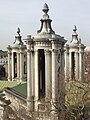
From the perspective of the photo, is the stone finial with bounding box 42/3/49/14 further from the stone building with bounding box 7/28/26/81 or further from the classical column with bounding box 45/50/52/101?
the stone building with bounding box 7/28/26/81

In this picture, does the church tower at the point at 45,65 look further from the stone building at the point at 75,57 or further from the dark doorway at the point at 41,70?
the stone building at the point at 75,57

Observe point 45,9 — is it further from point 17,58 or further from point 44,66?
point 17,58

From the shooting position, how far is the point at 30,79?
23859mm

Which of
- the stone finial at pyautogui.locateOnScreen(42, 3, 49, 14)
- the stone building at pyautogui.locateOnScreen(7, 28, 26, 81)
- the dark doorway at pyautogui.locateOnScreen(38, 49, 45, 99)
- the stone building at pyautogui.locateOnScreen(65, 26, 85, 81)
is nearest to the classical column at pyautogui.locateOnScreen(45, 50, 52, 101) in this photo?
the dark doorway at pyautogui.locateOnScreen(38, 49, 45, 99)

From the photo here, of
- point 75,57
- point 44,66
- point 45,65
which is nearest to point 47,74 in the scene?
point 45,65

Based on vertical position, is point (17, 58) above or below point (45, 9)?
below

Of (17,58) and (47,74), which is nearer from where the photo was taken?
(47,74)

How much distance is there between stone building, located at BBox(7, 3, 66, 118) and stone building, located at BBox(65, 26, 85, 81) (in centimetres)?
1118

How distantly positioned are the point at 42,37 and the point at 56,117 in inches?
218

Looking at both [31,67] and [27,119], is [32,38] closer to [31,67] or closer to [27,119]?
A: [31,67]

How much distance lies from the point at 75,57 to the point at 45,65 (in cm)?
1382

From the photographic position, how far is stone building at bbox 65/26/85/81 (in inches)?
1419

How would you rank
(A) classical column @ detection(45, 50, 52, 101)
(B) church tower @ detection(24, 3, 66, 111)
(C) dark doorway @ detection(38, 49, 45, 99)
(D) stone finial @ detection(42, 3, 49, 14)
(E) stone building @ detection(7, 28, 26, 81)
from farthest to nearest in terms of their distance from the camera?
(E) stone building @ detection(7, 28, 26, 81) → (D) stone finial @ detection(42, 3, 49, 14) → (C) dark doorway @ detection(38, 49, 45, 99) → (A) classical column @ detection(45, 50, 52, 101) → (B) church tower @ detection(24, 3, 66, 111)

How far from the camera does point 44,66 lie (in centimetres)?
2456
